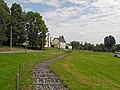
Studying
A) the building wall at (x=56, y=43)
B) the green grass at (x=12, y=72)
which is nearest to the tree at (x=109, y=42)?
the building wall at (x=56, y=43)

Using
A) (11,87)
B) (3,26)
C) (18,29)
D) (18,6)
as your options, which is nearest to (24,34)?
(18,29)

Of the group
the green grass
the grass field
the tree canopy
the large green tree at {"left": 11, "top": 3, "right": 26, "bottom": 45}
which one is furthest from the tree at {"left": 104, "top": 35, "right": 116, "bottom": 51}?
the grass field

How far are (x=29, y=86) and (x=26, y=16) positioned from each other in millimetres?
89602

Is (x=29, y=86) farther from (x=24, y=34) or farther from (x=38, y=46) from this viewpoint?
(x=38, y=46)

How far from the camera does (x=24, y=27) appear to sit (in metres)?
102

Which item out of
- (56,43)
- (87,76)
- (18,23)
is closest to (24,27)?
(18,23)

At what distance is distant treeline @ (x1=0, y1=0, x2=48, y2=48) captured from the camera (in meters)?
95.7

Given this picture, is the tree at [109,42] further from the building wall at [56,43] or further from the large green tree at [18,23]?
the large green tree at [18,23]

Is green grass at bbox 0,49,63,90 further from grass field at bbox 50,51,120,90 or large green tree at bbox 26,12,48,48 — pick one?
large green tree at bbox 26,12,48,48


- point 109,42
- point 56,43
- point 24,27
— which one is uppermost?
point 24,27

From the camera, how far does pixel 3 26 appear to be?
83062mm

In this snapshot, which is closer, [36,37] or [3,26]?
[3,26]

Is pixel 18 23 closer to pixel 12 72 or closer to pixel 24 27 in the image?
pixel 24 27

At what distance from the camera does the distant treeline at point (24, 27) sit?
314 ft
